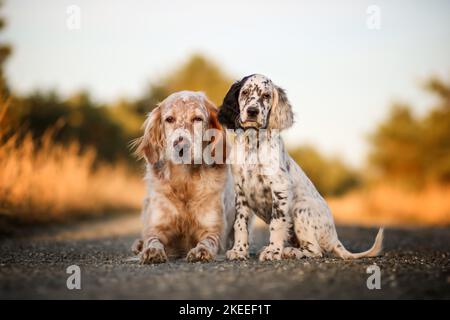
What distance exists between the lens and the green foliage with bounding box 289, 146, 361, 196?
3189 cm

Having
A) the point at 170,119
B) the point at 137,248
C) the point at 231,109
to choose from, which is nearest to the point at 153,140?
the point at 170,119

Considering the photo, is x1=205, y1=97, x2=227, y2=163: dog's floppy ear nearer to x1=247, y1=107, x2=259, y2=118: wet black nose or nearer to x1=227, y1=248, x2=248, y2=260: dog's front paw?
x1=247, y1=107, x2=259, y2=118: wet black nose

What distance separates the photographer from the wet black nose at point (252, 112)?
537 centimetres

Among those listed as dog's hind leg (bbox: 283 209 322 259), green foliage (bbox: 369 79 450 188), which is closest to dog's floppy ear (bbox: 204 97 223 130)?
dog's hind leg (bbox: 283 209 322 259)

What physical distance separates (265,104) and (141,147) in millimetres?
1453

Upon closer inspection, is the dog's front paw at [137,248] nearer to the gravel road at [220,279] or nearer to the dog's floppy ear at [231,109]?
the gravel road at [220,279]

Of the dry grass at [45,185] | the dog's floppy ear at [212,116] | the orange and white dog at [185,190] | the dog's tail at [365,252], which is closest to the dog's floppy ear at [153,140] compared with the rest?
the orange and white dog at [185,190]

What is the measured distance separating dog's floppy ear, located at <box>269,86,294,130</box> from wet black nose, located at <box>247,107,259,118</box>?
292 millimetres

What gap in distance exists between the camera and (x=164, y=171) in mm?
5832

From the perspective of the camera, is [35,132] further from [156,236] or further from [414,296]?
[414,296]

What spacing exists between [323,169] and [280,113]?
26.9 m

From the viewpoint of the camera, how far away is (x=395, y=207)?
Answer: 1798 centimetres

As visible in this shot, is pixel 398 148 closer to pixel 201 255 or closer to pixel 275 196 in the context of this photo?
pixel 275 196
